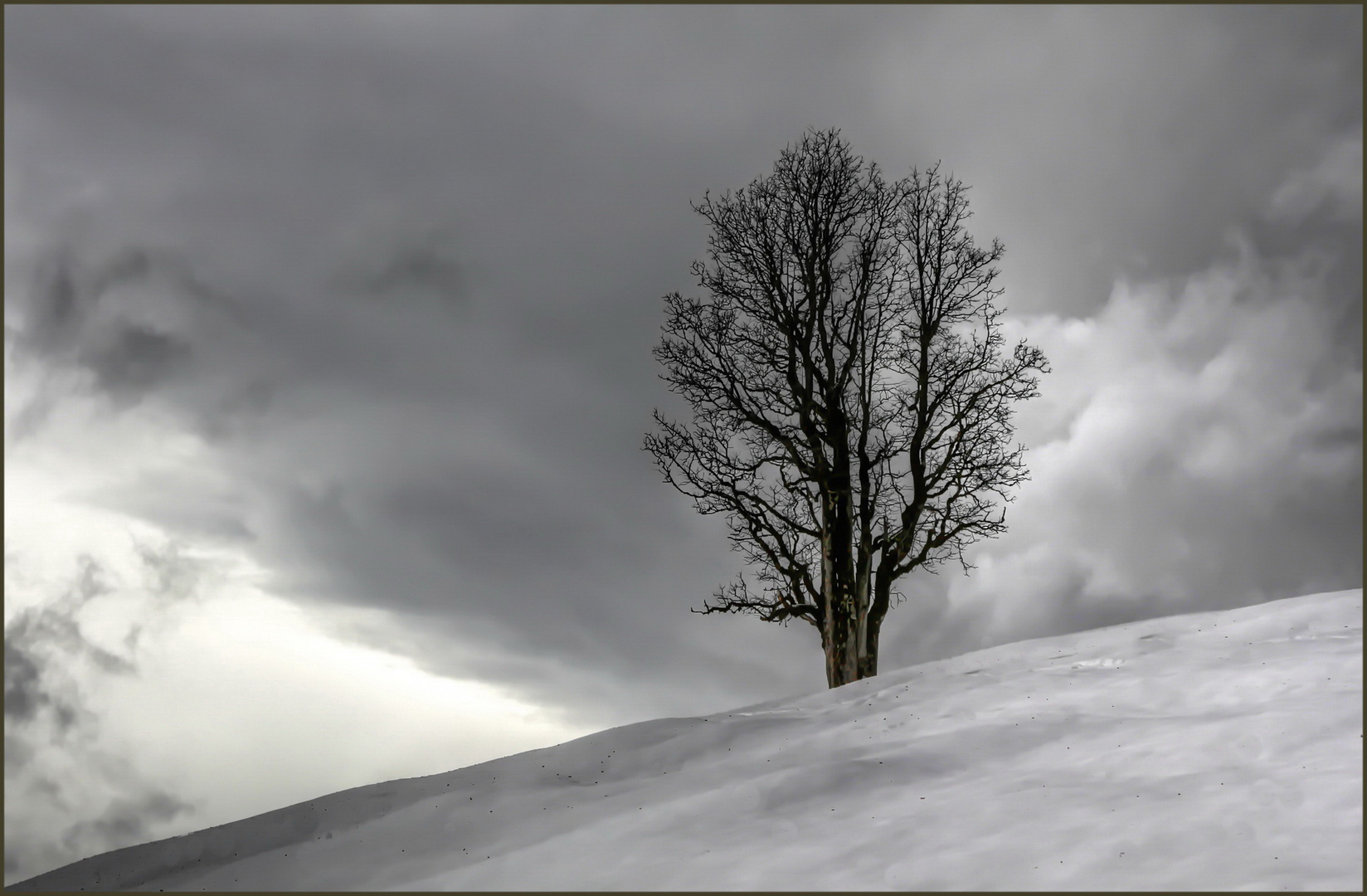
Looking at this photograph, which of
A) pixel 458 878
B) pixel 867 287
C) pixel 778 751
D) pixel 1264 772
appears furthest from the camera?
pixel 867 287

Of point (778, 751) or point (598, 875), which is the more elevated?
point (778, 751)

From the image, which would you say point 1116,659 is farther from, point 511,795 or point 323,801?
point 323,801

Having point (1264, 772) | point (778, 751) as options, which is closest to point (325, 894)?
point (778, 751)

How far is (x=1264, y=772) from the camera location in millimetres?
7027

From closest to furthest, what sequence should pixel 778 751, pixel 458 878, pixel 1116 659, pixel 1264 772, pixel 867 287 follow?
pixel 1264 772 → pixel 458 878 → pixel 778 751 → pixel 1116 659 → pixel 867 287

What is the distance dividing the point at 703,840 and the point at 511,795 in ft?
9.56

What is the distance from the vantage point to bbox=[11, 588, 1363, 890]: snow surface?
20.8 feet

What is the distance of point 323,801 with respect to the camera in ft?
34.9

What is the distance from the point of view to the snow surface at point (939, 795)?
6.34 metres

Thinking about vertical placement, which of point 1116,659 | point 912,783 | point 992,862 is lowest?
point 992,862

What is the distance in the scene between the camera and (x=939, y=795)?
756 cm

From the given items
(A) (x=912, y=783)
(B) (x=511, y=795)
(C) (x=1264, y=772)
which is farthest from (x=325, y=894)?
(C) (x=1264, y=772)

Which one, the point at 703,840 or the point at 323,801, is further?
the point at 323,801

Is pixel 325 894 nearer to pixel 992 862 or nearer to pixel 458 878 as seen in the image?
pixel 458 878
